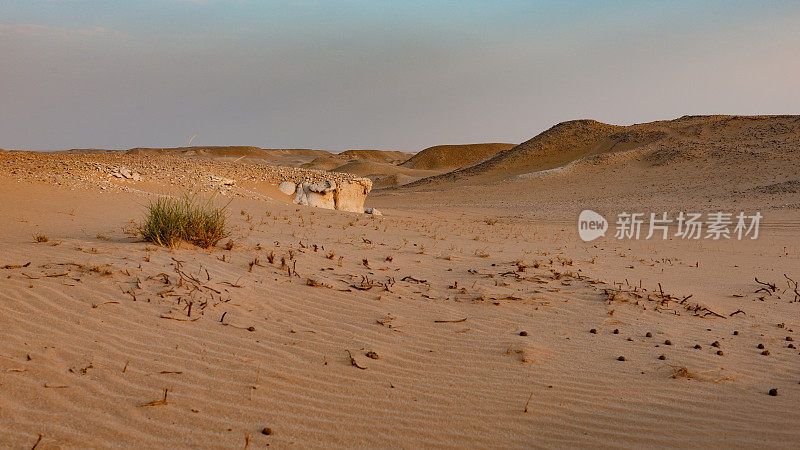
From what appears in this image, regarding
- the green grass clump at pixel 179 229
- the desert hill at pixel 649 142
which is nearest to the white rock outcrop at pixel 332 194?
the green grass clump at pixel 179 229

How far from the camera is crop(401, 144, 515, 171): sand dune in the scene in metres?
67.6

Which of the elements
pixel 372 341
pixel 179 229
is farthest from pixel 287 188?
pixel 372 341

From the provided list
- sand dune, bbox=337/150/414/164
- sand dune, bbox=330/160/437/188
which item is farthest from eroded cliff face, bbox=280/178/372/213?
sand dune, bbox=337/150/414/164

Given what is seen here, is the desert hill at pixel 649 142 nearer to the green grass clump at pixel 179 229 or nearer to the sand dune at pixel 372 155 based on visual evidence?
the green grass clump at pixel 179 229

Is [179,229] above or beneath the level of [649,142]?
beneath

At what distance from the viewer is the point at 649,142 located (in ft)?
120

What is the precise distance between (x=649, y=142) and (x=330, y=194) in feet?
92.7

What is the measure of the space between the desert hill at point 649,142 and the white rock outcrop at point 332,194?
21.8m

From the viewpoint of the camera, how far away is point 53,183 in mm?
11953

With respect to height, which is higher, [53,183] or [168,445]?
[53,183]

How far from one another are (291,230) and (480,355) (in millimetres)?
6258

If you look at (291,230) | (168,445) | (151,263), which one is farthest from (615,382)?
(291,230)

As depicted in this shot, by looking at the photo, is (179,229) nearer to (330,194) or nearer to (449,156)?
(330,194)

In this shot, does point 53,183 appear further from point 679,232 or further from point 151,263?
point 679,232
